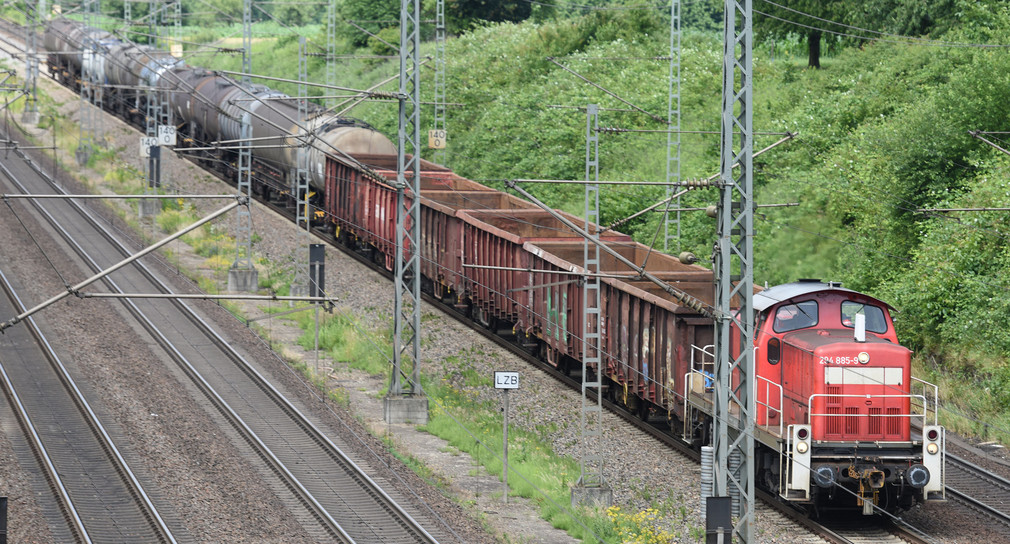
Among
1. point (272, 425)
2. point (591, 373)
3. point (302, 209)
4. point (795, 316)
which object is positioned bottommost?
point (272, 425)

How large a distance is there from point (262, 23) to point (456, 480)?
97935mm

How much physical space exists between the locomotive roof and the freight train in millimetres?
36

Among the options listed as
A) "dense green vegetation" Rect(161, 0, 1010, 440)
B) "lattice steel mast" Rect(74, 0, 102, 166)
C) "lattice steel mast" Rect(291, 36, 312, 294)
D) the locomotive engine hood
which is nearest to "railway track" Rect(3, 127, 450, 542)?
"lattice steel mast" Rect(291, 36, 312, 294)

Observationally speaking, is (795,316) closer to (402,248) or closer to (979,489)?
(979,489)

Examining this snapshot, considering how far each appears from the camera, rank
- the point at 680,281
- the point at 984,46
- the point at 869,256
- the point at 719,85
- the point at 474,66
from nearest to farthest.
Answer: the point at 680,281
the point at 869,256
the point at 984,46
the point at 719,85
the point at 474,66

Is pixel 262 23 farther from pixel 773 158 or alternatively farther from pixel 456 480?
pixel 456 480

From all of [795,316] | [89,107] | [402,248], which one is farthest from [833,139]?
[89,107]

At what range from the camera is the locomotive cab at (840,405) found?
54.8 feet

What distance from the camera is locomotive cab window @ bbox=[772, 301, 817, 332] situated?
701 inches

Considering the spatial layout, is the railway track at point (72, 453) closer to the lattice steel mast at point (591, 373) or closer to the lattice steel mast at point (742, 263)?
the lattice steel mast at point (591, 373)

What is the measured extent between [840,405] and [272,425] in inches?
478

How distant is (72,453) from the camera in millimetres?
22094

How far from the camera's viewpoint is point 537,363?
28.2m

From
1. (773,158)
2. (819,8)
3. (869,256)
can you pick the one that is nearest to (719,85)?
(819,8)
